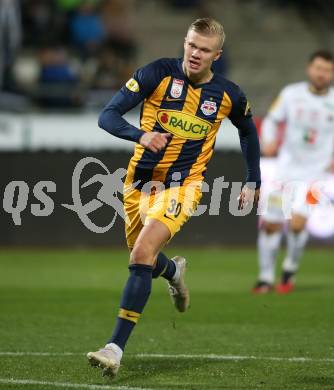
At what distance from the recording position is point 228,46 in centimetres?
1953

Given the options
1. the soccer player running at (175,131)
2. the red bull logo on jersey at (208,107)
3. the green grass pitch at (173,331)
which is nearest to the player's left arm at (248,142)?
the soccer player running at (175,131)

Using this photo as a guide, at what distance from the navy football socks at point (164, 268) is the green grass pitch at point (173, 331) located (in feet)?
1.71

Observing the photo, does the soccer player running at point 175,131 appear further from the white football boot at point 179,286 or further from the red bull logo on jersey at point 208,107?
the white football boot at point 179,286

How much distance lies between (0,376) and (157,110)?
1982mm

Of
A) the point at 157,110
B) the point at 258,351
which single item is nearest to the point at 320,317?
the point at 258,351

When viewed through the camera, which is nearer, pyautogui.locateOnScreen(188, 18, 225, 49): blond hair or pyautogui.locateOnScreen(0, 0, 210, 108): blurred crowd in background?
pyautogui.locateOnScreen(188, 18, 225, 49): blond hair

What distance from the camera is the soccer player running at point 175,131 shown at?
6312 mm

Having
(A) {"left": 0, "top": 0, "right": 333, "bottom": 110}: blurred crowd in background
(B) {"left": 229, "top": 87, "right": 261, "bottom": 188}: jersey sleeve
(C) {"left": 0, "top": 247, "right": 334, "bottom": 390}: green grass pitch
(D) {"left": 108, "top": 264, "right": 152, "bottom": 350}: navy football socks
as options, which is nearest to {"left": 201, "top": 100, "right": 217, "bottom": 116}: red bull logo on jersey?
(B) {"left": 229, "top": 87, "right": 261, "bottom": 188}: jersey sleeve

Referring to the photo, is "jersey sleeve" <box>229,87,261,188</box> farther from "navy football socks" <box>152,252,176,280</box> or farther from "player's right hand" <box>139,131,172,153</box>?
"player's right hand" <box>139,131,172,153</box>

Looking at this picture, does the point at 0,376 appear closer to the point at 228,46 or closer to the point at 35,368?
the point at 35,368

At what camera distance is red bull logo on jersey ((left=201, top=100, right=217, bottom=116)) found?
6.64m

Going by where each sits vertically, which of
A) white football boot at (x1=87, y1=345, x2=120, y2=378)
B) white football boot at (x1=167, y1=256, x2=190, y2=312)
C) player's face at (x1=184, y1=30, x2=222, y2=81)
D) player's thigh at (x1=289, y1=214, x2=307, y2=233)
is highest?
player's face at (x1=184, y1=30, x2=222, y2=81)

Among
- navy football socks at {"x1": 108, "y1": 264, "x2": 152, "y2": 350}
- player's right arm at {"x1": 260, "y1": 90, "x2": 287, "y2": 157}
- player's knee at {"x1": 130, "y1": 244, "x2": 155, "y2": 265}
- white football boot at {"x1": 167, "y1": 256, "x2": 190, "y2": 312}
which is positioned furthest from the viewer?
player's right arm at {"x1": 260, "y1": 90, "x2": 287, "y2": 157}

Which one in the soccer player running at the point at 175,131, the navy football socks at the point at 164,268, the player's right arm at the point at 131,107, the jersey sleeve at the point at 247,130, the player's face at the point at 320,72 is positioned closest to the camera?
the player's right arm at the point at 131,107
